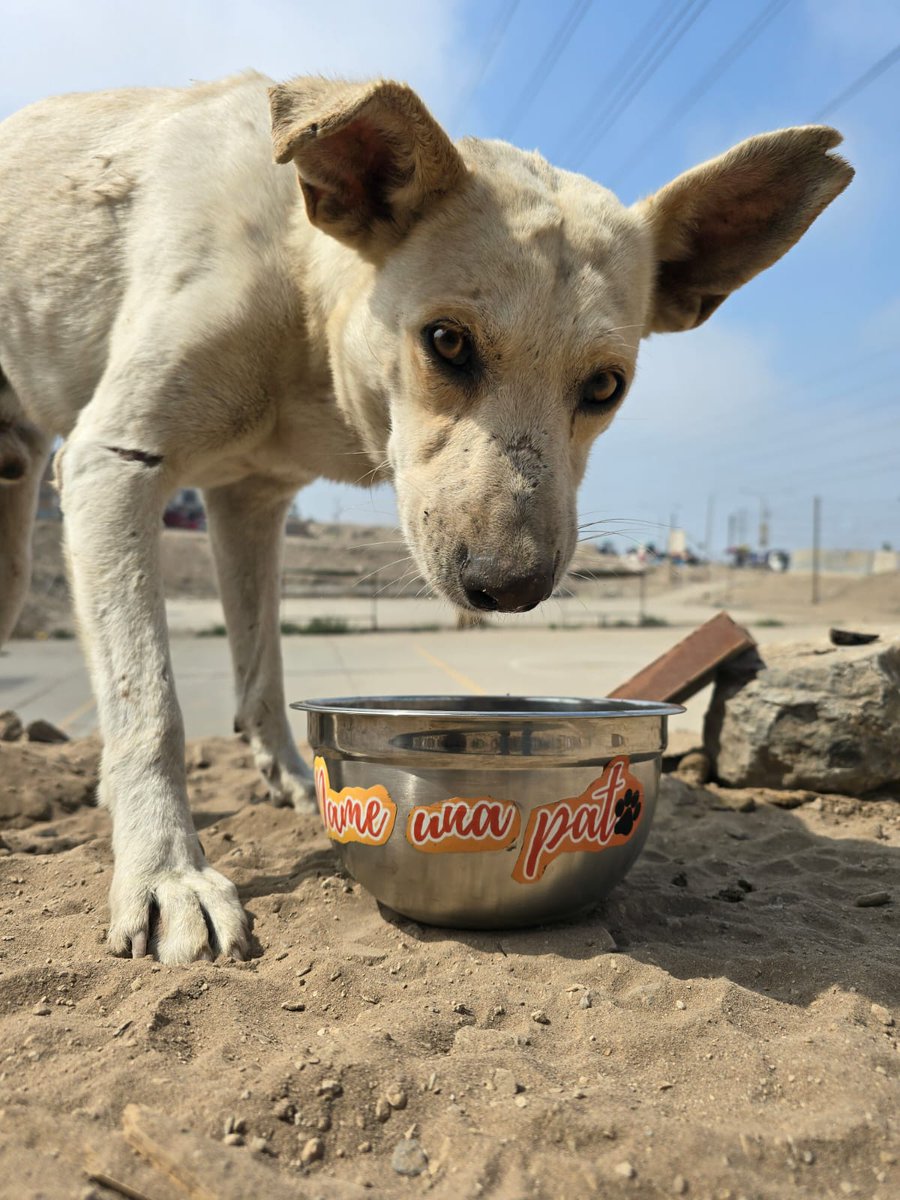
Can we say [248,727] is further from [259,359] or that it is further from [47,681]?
[47,681]

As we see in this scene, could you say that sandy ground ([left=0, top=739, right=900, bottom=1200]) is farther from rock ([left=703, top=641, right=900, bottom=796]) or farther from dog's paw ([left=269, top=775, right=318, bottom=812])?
rock ([left=703, top=641, right=900, bottom=796])

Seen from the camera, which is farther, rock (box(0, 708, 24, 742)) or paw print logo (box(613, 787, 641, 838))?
rock (box(0, 708, 24, 742))

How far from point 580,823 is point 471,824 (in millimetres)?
273

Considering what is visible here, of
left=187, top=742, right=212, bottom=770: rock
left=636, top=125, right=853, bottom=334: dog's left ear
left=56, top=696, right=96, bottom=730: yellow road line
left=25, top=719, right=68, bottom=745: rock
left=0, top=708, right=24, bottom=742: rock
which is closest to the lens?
left=636, top=125, right=853, bottom=334: dog's left ear

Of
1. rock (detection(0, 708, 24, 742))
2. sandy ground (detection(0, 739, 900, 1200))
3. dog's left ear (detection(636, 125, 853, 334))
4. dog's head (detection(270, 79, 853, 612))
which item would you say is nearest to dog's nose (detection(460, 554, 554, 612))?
dog's head (detection(270, 79, 853, 612))

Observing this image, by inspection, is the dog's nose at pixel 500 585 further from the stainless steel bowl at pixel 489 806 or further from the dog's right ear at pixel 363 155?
the dog's right ear at pixel 363 155

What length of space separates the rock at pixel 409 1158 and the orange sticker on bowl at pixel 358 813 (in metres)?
0.87

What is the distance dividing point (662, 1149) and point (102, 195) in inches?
125

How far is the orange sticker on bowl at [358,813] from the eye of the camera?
91.0 inches

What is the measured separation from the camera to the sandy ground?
1412 mm

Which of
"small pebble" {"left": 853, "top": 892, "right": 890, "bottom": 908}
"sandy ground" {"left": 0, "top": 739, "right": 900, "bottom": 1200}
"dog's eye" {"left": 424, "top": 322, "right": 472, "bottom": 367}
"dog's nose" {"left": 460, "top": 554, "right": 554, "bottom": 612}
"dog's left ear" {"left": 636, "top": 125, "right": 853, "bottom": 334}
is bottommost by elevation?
"small pebble" {"left": 853, "top": 892, "right": 890, "bottom": 908}

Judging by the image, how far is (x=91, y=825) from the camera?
11.4ft

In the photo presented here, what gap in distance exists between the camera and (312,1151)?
1.45m

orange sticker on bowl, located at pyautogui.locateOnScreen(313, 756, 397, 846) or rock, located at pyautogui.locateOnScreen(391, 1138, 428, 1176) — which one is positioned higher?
orange sticker on bowl, located at pyautogui.locateOnScreen(313, 756, 397, 846)
